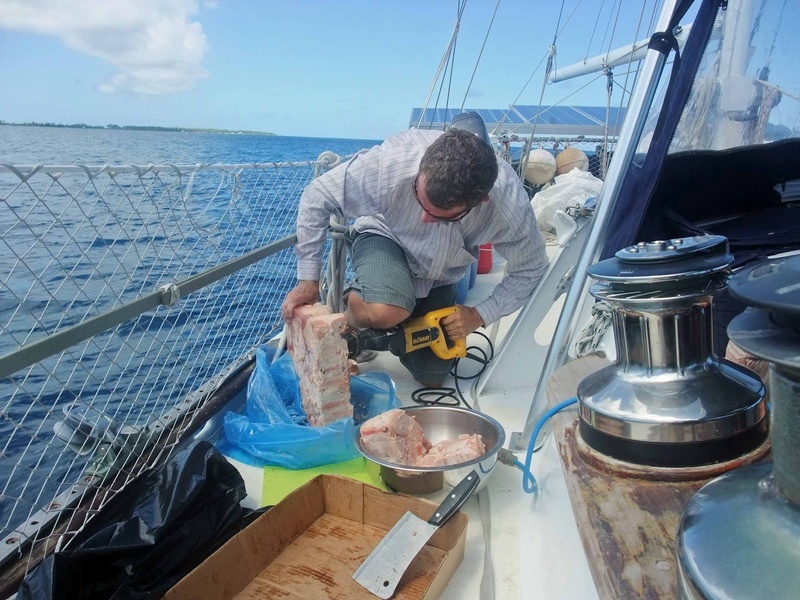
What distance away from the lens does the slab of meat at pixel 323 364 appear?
201cm

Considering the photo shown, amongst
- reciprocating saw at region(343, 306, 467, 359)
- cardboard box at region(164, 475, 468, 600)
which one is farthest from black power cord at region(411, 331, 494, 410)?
cardboard box at region(164, 475, 468, 600)

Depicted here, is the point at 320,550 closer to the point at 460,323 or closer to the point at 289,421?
the point at 289,421

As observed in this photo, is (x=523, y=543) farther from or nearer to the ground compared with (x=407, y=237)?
nearer to the ground

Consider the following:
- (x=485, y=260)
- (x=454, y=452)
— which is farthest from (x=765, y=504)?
(x=485, y=260)

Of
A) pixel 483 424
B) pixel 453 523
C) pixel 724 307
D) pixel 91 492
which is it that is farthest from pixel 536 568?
pixel 91 492

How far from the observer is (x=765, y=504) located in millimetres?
546

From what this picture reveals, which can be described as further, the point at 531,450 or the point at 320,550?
the point at 320,550

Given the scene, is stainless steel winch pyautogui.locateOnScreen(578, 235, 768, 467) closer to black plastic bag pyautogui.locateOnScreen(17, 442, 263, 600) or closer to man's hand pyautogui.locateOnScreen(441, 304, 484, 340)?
black plastic bag pyautogui.locateOnScreen(17, 442, 263, 600)

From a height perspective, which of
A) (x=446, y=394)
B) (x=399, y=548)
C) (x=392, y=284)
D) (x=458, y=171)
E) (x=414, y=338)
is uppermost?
(x=458, y=171)

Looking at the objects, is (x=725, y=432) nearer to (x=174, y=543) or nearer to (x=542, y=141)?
(x=174, y=543)

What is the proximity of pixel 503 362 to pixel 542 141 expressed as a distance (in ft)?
24.1

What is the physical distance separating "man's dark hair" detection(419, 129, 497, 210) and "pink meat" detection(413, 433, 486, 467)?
0.88 m

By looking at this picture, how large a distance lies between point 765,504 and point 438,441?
1.59 m

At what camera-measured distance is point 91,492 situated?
1653 millimetres
